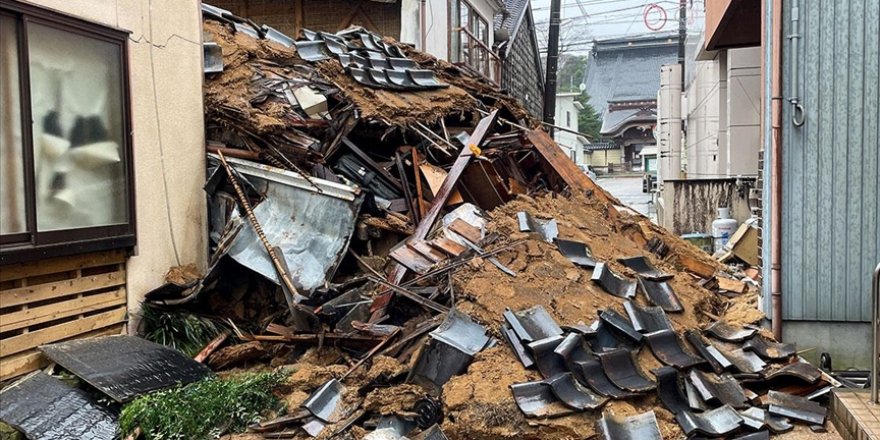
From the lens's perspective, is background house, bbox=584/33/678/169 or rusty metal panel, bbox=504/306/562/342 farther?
background house, bbox=584/33/678/169

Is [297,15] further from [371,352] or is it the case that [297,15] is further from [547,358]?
[547,358]

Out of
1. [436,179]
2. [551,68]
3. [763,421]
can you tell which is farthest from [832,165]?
[551,68]

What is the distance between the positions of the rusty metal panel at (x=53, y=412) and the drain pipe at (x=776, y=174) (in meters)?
5.57

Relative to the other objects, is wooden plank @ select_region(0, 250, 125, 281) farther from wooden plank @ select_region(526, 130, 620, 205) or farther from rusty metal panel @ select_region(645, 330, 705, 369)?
wooden plank @ select_region(526, 130, 620, 205)

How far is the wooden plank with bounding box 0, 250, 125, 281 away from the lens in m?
5.05

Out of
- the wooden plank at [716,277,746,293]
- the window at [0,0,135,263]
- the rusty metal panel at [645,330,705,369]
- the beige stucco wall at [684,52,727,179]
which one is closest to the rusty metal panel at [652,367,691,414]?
the rusty metal panel at [645,330,705,369]

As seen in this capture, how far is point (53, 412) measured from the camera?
4738 millimetres

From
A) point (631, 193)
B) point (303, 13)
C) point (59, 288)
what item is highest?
point (303, 13)

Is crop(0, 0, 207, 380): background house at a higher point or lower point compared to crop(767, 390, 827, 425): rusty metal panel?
higher

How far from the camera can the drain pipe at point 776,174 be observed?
595 centimetres

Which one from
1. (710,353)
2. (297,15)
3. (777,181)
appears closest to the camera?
(710,353)

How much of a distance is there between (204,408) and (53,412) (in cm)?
102

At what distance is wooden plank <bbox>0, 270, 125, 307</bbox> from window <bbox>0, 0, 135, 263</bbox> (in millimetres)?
305

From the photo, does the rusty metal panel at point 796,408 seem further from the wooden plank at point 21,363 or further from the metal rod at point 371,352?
the wooden plank at point 21,363
